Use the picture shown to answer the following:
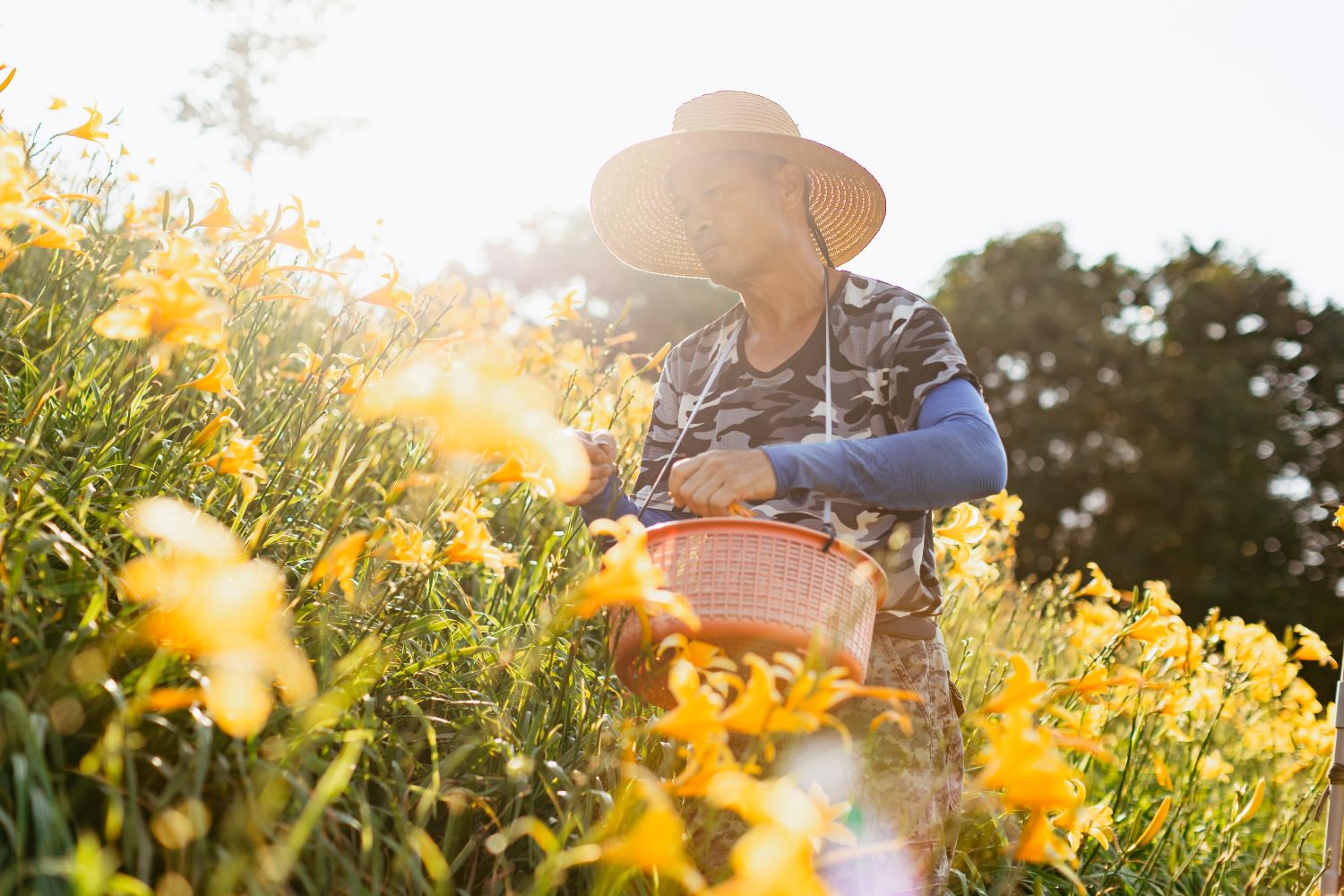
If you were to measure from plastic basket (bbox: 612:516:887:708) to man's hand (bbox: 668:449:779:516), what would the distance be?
0.09 metres

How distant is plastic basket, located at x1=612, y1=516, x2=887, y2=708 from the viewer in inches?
50.5

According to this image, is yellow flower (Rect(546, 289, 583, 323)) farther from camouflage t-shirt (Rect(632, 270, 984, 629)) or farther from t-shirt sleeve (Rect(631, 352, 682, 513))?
camouflage t-shirt (Rect(632, 270, 984, 629))

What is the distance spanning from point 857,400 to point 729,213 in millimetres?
487

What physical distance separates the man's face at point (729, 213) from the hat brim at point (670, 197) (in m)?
0.06

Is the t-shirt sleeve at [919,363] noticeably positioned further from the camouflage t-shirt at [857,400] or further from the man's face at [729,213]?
the man's face at [729,213]

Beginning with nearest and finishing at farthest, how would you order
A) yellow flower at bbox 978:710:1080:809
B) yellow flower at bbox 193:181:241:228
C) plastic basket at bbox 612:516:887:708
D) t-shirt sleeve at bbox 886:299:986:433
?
yellow flower at bbox 978:710:1080:809 → plastic basket at bbox 612:516:887:708 → yellow flower at bbox 193:181:241:228 → t-shirt sleeve at bbox 886:299:986:433

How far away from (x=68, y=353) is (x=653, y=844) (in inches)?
69.9

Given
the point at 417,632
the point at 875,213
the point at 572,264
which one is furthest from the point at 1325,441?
the point at 417,632

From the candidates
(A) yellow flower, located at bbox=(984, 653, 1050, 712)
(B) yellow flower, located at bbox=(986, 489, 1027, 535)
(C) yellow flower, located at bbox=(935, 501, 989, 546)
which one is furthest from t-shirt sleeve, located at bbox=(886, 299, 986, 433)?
(B) yellow flower, located at bbox=(986, 489, 1027, 535)

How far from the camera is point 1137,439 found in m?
17.9

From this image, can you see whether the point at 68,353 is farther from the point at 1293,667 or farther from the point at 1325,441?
the point at 1325,441

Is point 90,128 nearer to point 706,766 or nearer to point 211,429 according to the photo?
point 211,429

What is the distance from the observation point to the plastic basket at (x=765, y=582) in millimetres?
1283

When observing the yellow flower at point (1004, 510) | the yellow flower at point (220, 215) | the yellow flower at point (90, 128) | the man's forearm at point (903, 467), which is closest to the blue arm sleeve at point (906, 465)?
the man's forearm at point (903, 467)
